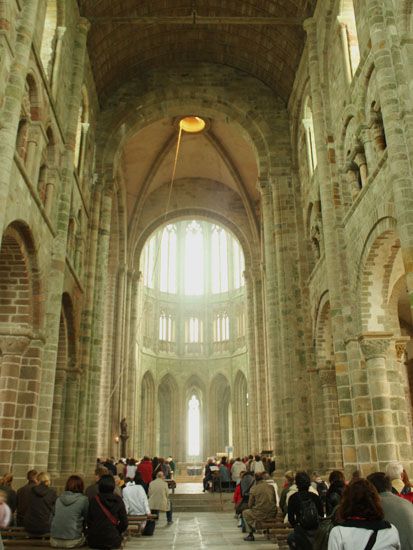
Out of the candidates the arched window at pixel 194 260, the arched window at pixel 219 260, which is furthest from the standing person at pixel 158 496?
the arched window at pixel 194 260

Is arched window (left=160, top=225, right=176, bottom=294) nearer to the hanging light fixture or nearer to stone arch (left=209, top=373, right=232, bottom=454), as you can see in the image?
stone arch (left=209, top=373, right=232, bottom=454)

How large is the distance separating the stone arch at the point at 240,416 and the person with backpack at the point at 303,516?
3164cm

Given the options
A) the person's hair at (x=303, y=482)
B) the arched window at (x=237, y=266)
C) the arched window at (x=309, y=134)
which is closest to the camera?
the person's hair at (x=303, y=482)

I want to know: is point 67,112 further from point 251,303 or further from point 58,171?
point 251,303

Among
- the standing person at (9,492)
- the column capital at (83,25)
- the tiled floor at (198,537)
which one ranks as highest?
the column capital at (83,25)

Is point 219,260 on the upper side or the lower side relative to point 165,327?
upper

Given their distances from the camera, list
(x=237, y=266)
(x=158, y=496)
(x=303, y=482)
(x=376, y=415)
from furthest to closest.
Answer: (x=237, y=266) < (x=376, y=415) < (x=158, y=496) < (x=303, y=482)

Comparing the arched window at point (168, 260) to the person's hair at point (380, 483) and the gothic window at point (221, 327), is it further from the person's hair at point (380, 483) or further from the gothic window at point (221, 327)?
the person's hair at point (380, 483)

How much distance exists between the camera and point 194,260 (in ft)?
148

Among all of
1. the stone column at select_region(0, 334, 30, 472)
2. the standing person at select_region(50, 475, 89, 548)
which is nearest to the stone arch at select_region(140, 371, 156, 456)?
the stone column at select_region(0, 334, 30, 472)

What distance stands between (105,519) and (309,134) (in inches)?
625

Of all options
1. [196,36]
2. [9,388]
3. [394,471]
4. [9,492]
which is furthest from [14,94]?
[196,36]

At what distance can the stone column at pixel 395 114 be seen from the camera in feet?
31.3

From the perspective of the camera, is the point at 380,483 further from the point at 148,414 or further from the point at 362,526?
the point at 148,414
